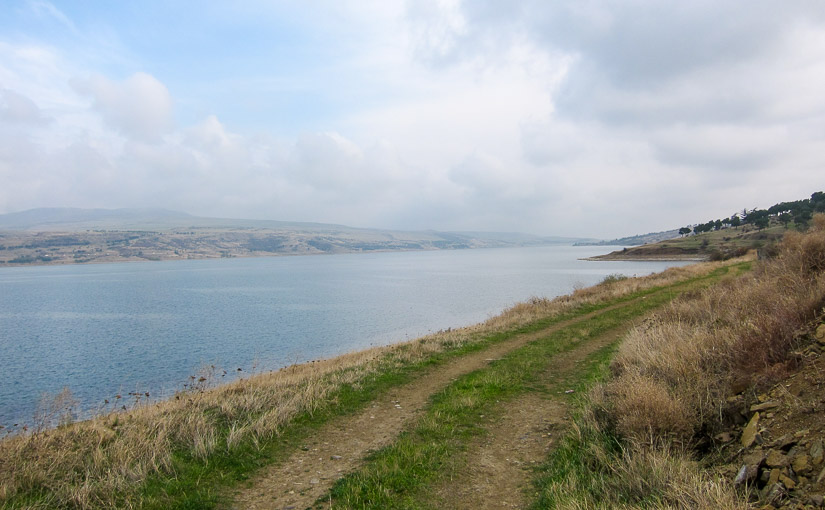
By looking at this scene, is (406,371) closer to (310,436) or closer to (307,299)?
(310,436)

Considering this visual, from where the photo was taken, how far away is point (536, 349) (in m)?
16.3

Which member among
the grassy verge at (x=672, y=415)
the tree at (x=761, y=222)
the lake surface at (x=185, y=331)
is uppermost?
the tree at (x=761, y=222)

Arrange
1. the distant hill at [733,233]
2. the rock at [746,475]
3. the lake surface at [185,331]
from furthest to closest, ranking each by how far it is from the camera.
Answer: the distant hill at [733,233] → the lake surface at [185,331] → the rock at [746,475]

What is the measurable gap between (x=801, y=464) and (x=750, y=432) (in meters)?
1.17

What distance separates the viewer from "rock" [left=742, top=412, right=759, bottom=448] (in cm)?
535

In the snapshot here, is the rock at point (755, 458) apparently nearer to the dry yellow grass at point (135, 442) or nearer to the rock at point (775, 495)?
the rock at point (775, 495)

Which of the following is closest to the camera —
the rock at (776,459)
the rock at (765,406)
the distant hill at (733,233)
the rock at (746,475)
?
the rock at (776,459)

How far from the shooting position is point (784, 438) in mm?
4910

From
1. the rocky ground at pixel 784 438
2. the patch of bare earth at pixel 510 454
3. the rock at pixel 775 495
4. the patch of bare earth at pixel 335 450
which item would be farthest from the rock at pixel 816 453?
the patch of bare earth at pixel 335 450

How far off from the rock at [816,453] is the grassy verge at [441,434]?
4.38 m

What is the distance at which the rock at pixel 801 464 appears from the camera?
4316mm

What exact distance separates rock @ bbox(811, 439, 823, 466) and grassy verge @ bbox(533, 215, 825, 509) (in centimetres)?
71

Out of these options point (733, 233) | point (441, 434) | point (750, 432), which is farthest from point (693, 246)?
point (750, 432)

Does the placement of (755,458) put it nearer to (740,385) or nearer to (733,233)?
(740,385)
